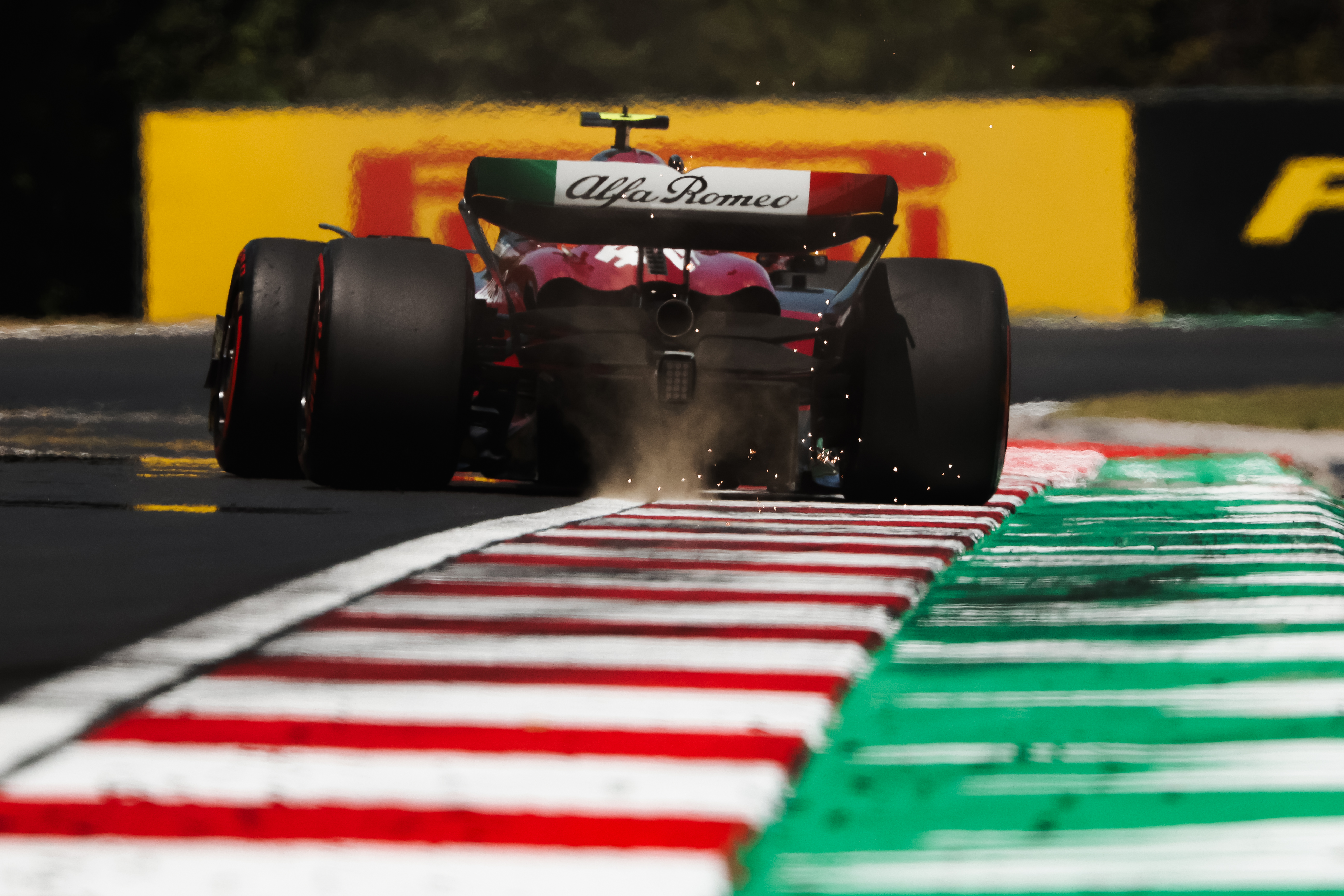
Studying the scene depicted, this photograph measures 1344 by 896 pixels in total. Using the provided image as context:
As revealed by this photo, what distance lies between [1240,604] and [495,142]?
58.4ft

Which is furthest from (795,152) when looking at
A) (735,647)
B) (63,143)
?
(735,647)

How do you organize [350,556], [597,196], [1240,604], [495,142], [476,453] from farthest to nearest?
[495,142] < [476,453] < [597,196] < [350,556] < [1240,604]

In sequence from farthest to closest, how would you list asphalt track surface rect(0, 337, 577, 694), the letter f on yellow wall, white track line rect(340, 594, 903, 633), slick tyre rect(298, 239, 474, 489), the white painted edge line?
the letter f on yellow wall
slick tyre rect(298, 239, 474, 489)
white track line rect(340, 594, 903, 633)
asphalt track surface rect(0, 337, 577, 694)
the white painted edge line

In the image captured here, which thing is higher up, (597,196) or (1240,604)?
(597,196)

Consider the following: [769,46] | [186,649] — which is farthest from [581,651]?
[769,46]

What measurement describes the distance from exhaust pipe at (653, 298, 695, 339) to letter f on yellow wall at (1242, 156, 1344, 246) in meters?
16.1

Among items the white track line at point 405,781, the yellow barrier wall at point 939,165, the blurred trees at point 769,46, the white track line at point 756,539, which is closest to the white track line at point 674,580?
the white track line at point 756,539

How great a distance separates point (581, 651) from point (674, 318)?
3.10 meters

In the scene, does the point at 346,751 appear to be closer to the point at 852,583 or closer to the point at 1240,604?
the point at 852,583

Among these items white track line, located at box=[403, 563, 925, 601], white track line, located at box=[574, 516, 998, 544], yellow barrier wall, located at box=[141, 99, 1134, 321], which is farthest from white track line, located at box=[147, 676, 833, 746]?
yellow barrier wall, located at box=[141, 99, 1134, 321]

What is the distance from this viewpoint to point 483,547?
17.6 ft

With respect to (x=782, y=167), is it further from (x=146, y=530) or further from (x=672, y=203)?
(x=146, y=530)

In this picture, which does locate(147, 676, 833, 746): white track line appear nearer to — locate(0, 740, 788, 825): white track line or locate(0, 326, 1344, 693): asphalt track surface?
locate(0, 740, 788, 825): white track line

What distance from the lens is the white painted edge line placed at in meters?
3.04
